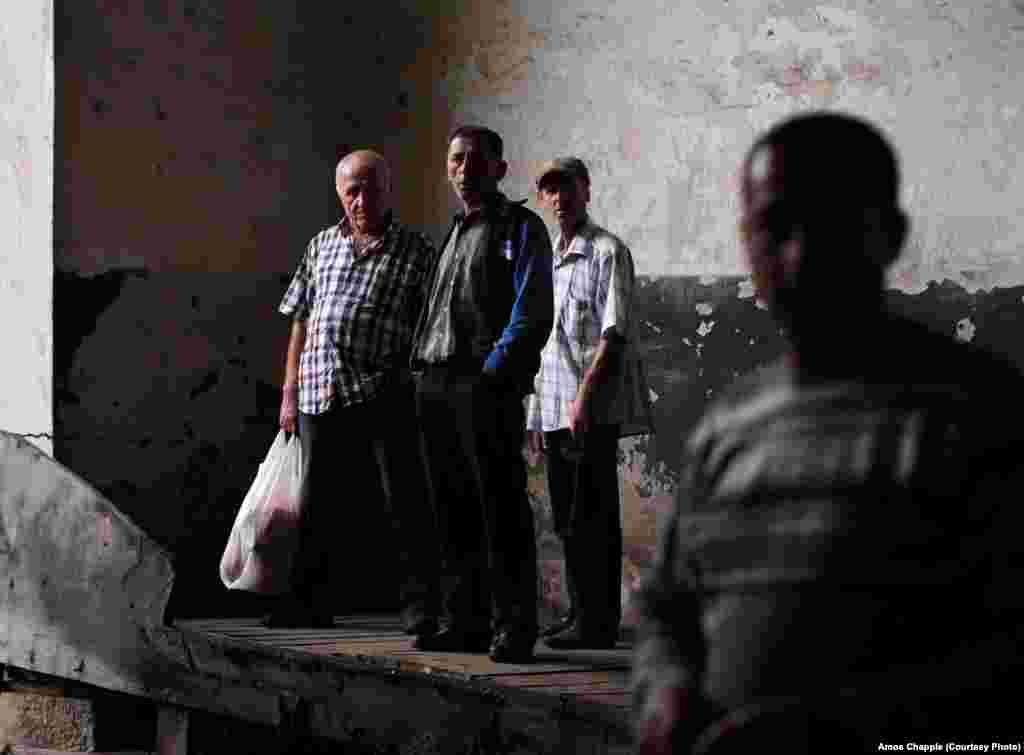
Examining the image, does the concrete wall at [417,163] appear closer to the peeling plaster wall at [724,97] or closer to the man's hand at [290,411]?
the peeling plaster wall at [724,97]

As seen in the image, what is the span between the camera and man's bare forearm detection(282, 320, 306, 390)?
5.70 metres

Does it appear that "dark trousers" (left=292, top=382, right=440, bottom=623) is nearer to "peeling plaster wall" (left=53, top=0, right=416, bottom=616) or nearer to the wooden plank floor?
the wooden plank floor

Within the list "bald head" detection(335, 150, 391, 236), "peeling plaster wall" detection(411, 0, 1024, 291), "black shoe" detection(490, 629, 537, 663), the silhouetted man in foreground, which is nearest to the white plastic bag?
"bald head" detection(335, 150, 391, 236)

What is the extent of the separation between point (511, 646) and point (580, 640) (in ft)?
1.86

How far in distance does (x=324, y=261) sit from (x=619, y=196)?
130 cm

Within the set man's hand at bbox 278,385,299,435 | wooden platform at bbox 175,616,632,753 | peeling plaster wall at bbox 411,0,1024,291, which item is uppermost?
peeling plaster wall at bbox 411,0,1024,291

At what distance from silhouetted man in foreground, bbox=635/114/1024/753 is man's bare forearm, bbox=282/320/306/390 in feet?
13.1

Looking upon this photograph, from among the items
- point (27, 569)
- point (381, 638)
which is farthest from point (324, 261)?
point (27, 569)

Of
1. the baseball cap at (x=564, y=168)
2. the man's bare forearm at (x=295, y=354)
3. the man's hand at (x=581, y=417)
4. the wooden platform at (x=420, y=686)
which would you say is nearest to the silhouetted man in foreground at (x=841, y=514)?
the wooden platform at (x=420, y=686)

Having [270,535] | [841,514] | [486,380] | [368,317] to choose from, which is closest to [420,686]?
[486,380]

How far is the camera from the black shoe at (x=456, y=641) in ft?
15.8

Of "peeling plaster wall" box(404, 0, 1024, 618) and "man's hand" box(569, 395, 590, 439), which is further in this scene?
"peeling plaster wall" box(404, 0, 1024, 618)

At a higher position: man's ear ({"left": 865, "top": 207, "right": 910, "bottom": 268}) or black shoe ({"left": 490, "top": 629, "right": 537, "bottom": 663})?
man's ear ({"left": 865, "top": 207, "right": 910, "bottom": 268})

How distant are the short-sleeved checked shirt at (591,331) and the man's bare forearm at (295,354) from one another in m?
0.81
